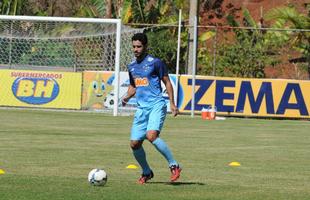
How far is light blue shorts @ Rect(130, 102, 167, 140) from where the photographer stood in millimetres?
12148

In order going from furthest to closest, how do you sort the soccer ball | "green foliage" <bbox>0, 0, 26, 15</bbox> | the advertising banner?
"green foliage" <bbox>0, 0, 26, 15</bbox>
the advertising banner
the soccer ball

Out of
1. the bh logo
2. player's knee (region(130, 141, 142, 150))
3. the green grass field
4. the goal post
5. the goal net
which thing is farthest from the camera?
the goal post

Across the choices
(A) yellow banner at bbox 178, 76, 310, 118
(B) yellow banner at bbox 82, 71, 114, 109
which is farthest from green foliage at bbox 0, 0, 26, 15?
(A) yellow banner at bbox 178, 76, 310, 118

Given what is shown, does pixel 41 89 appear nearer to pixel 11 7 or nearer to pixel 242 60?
pixel 242 60

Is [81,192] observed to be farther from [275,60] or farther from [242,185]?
[275,60]

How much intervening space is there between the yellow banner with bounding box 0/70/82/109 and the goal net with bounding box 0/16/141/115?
89 centimetres

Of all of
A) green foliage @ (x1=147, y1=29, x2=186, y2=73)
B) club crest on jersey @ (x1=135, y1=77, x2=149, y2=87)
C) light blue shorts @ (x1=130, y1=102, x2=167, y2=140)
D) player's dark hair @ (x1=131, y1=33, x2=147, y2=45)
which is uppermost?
green foliage @ (x1=147, y1=29, x2=186, y2=73)

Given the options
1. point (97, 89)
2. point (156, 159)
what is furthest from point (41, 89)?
point (156, 159)

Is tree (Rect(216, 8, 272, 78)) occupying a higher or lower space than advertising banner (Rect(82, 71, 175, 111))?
higher

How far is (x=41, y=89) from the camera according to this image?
33.6 m

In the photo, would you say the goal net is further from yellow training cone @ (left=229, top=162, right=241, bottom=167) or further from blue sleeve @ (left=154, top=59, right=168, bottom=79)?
blue sleeve @ (left=154, top=59, right=168, bottom=79)

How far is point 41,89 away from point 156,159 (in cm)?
1779

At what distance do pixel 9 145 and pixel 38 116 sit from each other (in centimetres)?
1154

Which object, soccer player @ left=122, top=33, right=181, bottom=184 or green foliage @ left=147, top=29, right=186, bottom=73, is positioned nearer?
soccer player @ left=122, top=33, right=181, bottom=184
